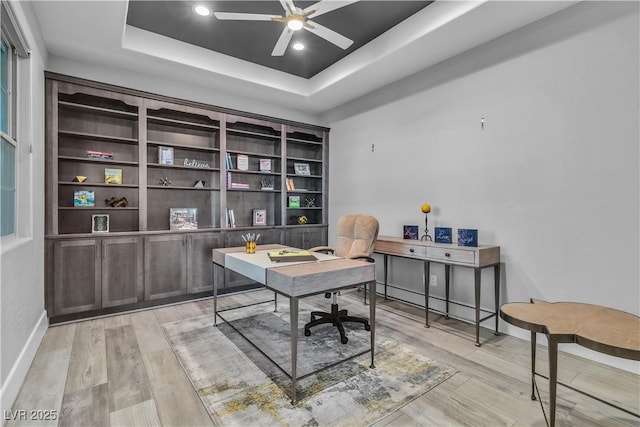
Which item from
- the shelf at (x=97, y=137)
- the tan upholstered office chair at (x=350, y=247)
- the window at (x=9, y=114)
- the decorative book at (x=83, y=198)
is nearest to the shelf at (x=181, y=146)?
the shelf at (x=97, y=137)

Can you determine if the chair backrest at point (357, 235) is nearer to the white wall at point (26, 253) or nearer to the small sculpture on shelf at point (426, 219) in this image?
the small sculpture on shelf at point (426, 219)

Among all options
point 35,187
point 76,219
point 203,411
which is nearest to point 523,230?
point 203,411

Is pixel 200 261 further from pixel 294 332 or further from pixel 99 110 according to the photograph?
pixel 294 332

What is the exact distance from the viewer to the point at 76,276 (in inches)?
126

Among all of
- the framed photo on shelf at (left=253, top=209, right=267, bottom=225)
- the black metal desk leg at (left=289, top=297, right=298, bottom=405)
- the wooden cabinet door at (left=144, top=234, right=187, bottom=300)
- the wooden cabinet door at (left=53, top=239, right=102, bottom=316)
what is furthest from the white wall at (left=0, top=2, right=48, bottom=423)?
the framed photo on shelf at (left=253, top=209, right=267, bottom=225)

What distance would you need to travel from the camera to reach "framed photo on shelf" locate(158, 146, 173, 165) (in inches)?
153

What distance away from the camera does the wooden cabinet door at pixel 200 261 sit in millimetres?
3875

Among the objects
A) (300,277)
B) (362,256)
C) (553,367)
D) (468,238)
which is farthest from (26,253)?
(468,238)

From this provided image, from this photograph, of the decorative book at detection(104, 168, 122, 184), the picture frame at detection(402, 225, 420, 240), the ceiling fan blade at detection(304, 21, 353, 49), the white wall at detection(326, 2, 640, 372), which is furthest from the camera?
the decorative book at detection(104, 168, 122, 184)

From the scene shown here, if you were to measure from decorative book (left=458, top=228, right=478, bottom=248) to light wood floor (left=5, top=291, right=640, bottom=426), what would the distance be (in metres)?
0.83

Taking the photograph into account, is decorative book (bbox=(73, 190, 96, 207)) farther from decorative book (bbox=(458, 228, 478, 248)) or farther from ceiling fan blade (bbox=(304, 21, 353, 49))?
decorative book (bbox=(458, 228, 478, 248))

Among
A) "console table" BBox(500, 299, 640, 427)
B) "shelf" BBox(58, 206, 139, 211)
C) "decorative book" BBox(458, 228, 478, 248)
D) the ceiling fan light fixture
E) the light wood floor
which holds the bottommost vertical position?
the light wood floor

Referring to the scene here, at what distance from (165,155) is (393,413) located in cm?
367

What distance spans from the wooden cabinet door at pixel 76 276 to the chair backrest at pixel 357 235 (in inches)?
101
